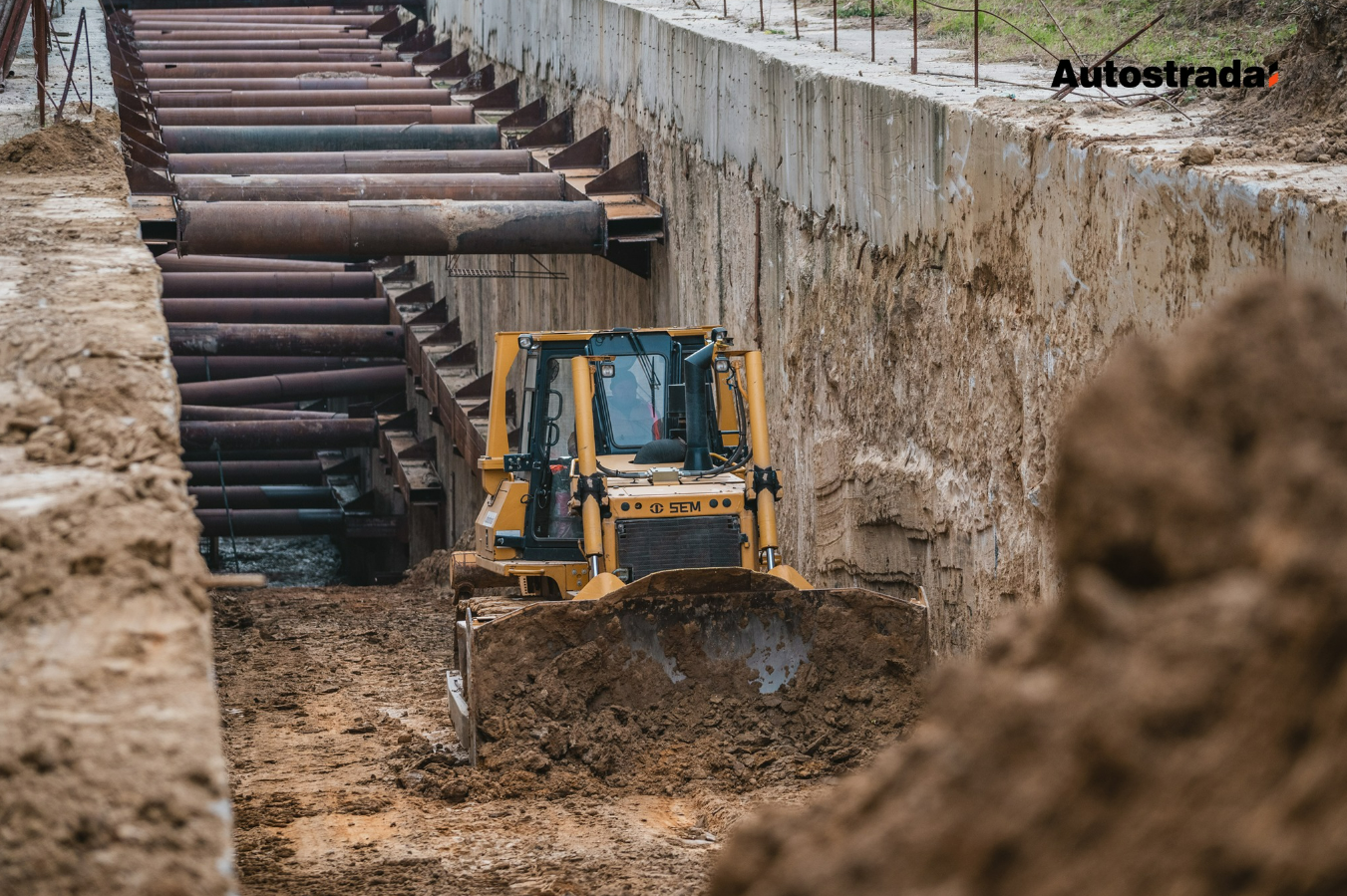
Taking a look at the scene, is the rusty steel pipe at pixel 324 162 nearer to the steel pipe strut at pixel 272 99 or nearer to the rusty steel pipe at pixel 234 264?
the steel pipe strut at pixel 272 99

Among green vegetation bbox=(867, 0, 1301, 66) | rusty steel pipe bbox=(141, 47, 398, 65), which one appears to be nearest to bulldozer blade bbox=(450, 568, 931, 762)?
green vegetation bbox=(867, 0, 1301, 66)

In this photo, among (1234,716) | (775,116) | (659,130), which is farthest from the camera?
(659,130)

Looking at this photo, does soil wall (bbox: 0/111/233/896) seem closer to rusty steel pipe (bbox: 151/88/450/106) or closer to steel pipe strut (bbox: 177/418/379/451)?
rusty steel pipe (bbox: 151/88/450/106)

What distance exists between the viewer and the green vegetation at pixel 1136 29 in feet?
32.3

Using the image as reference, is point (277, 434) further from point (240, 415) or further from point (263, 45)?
point (263, 45)

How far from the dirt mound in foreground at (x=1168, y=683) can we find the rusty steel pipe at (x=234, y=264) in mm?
20486

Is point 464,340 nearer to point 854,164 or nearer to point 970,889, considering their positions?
point 854,164

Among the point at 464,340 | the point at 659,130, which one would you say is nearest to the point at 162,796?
the point at 659,130

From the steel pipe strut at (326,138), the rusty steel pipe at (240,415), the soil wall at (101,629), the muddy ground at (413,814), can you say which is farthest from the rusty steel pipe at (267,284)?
the soil wall at (101,629)

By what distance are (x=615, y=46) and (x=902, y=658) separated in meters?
10.0

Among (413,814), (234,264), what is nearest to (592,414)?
(413,814)

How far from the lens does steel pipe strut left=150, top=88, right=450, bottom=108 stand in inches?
751

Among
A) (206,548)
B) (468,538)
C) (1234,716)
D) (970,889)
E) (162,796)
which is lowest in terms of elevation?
(206,548)

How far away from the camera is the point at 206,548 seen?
24.7 meters
